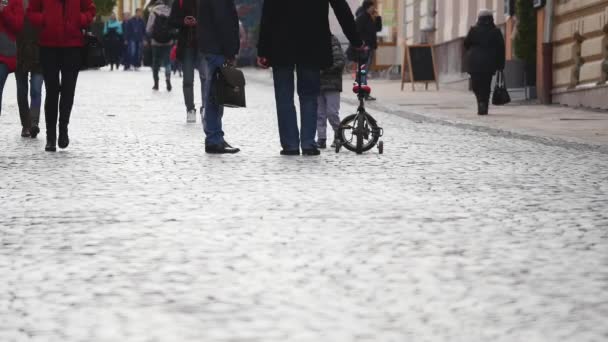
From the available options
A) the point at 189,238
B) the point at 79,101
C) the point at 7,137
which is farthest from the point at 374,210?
the point at 79,101

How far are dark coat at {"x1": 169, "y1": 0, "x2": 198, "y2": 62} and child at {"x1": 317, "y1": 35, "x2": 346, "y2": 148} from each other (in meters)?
2.89

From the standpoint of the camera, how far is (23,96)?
1450 centimetres

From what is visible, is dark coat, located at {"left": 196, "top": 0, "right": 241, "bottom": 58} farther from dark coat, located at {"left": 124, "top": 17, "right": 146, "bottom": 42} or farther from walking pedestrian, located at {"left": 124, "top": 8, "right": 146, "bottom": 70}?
walking pedestrian, located at {"left": 124, "top": 8, "right": 146, "bottom": 70}

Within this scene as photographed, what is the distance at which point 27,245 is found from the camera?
23.2 ft

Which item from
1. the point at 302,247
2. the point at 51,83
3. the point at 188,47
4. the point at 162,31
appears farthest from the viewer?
the point at 162,31

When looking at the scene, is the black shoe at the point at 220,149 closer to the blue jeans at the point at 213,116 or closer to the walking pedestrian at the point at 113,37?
the blue jeans at the point at 213,116

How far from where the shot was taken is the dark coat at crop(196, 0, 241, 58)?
12.9 meters

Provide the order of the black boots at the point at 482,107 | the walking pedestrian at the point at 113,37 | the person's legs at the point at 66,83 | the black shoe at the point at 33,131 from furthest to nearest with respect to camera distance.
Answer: the walking pedestrian at the point at 113,37 < the black boots at the point at 482,107 < the black shoe at the point at 33,131 < the person's legs at the point at 66,83

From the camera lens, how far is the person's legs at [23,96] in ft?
47.4

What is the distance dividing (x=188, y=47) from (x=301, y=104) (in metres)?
4.71

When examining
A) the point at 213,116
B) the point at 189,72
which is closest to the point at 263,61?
the point at 213,116

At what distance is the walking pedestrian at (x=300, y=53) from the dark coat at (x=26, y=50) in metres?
2.67

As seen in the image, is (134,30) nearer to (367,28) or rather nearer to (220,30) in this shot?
(367,28)

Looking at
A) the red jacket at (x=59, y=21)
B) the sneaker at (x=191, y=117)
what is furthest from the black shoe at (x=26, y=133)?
the sneaker at (x=191, y=117)
